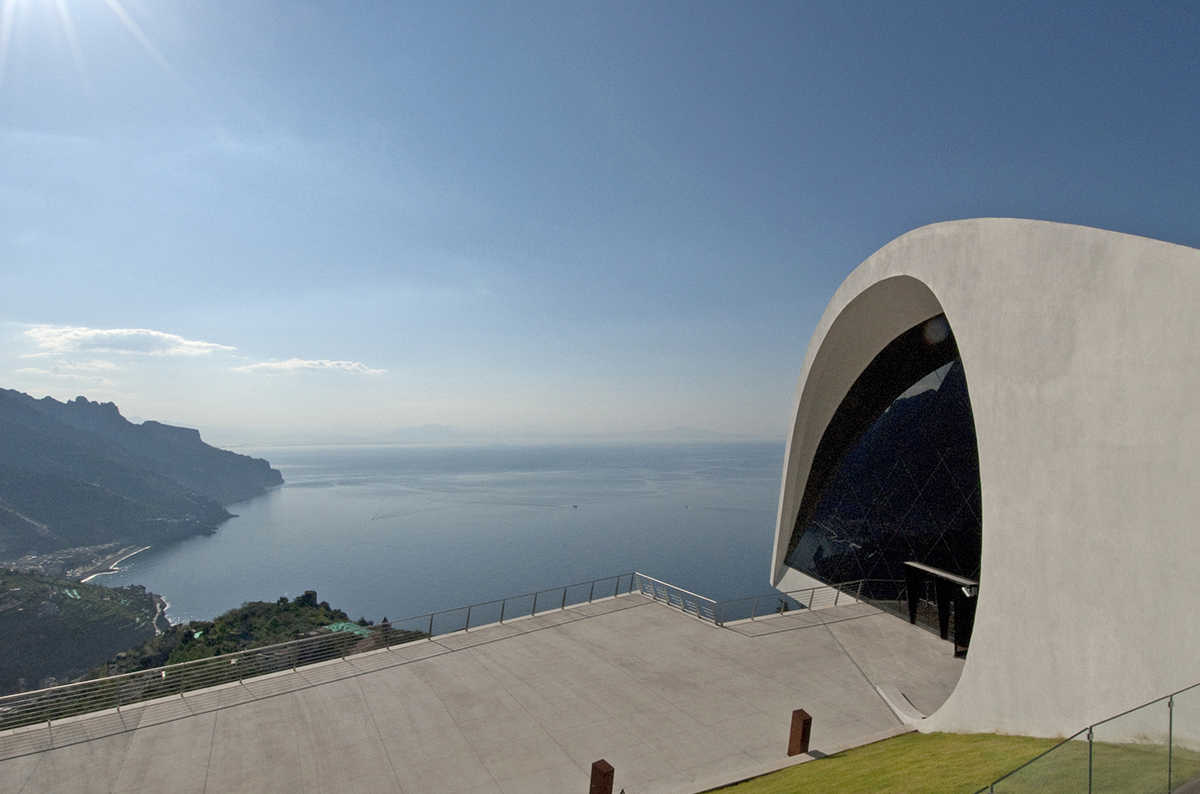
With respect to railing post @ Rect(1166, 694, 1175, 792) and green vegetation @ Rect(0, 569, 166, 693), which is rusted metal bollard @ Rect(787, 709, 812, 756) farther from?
green vegetation @ Rect(0, 569, 166, 693)

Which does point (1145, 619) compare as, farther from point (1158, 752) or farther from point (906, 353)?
point (906, 353)

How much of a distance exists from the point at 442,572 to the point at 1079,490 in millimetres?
77244

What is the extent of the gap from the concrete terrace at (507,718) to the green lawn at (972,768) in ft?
2.14

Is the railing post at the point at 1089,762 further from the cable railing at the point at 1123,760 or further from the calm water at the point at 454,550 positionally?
the calm water at the point at 454,550

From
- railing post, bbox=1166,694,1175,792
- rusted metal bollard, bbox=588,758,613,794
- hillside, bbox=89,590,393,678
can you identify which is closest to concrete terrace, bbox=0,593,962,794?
rusted metal bollard, bbox=588,758,613,794

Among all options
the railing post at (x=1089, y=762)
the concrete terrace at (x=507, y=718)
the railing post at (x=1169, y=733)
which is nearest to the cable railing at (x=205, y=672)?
the concrete terrace at (x=507, y=718)

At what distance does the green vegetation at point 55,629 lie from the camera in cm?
4941

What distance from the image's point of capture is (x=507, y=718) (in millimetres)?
9406

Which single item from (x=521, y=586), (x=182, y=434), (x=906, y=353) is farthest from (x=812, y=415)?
(x=182, y=434)

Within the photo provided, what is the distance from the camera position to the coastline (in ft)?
283

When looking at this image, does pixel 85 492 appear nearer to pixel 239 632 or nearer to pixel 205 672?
pixel 239 632

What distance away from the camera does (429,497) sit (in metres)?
150

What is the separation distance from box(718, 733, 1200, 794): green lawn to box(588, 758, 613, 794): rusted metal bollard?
5.09 ft

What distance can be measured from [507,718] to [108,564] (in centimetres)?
11602
